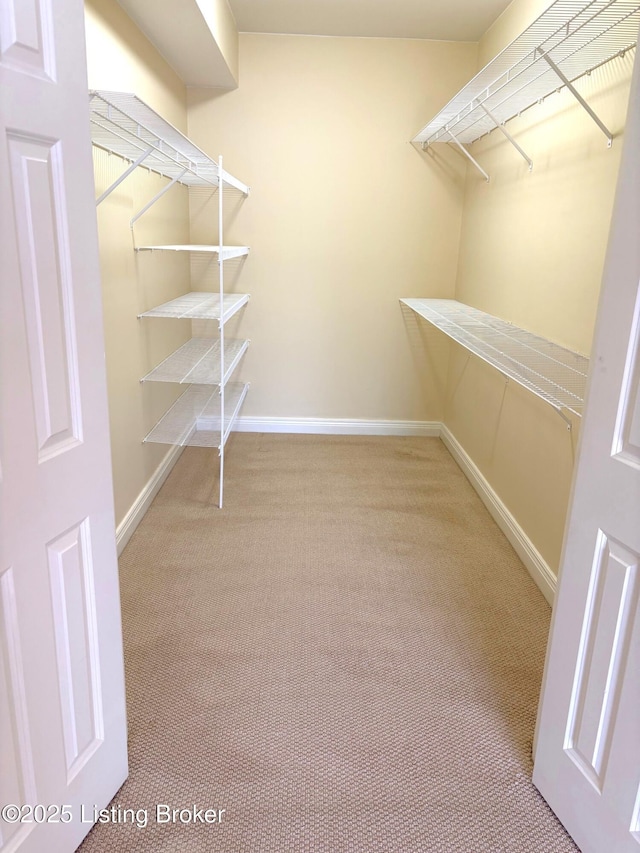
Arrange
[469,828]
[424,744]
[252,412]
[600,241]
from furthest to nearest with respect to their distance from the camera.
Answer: [252,412] → [600,241] → [424,744] → [469,828]

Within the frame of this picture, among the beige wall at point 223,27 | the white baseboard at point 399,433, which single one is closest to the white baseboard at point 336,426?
the white baseboard at point 399,433

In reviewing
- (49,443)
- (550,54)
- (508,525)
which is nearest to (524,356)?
(508,525)

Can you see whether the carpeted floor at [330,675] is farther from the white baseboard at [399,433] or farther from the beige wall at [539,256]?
the beige wall at [539,256]

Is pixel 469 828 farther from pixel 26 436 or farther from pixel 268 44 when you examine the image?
pixel 268 44

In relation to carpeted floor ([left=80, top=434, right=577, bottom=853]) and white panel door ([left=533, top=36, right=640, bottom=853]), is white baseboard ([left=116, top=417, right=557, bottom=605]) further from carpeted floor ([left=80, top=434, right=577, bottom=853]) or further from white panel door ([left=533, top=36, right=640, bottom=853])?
white panel door ([left=533, top=36, right=640, bottom=853])

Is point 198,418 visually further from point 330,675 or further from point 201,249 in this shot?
point 330,675

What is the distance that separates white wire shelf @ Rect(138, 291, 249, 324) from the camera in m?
2.81

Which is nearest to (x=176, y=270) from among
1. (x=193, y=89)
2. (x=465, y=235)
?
(x=193, y=89)

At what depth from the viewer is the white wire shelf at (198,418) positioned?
300 centimetres

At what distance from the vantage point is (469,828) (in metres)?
1.40

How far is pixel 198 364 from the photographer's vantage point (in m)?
3.26

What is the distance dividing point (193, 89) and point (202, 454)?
2159 mm

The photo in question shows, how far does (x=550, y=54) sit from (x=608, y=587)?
1726 millimetres

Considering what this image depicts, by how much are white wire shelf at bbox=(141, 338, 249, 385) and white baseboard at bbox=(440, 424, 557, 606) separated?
1.44 meters
